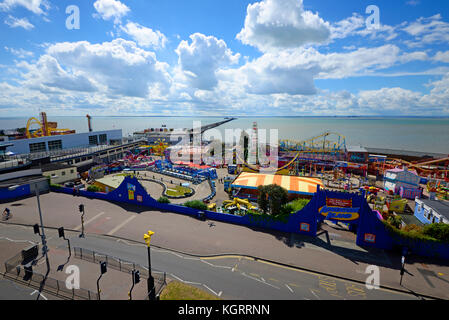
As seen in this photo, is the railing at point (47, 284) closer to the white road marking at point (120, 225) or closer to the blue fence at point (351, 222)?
the white road marking at point (120, 225)

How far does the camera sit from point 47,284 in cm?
1377

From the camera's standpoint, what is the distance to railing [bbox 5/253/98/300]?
12.8m

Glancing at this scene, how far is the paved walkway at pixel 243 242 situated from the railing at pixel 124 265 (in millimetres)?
3578

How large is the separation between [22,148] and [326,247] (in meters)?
64.9

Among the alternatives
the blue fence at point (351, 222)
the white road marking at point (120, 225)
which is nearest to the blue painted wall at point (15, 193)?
the white road marking at point (120, 225)

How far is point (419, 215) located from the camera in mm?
25328

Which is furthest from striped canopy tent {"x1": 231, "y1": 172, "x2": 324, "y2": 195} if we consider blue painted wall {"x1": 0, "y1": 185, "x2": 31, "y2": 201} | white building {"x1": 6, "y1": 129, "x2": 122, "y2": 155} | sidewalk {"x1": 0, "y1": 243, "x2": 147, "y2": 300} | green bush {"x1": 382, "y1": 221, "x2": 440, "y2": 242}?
white building {"x1": 6, "y1": 129, "x2": 122, "y2": 155}

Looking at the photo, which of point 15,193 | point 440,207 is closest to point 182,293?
point 440,207

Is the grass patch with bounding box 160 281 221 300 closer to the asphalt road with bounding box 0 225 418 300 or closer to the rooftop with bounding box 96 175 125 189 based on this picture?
the asphalt road with bounding box 0 225 418 300

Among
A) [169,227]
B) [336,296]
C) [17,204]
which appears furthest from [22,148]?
[336,296]

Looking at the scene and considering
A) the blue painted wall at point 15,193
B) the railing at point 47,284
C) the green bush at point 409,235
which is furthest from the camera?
the blue painted wall at point 15,193

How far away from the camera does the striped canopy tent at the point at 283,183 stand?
3167cm

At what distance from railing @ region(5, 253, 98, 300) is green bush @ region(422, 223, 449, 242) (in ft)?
83.7

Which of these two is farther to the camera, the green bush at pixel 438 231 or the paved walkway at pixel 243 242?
the green bush at pixel 438 231
